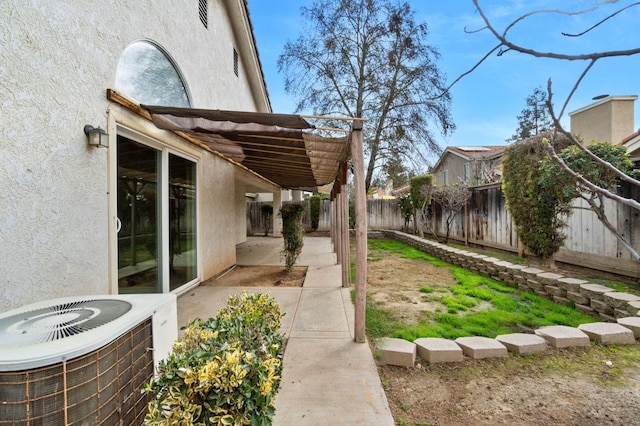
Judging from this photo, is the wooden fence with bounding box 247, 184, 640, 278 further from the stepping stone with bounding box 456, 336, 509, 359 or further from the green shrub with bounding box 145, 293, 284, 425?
the green shrub with bounding box 145, 293, 284, 425

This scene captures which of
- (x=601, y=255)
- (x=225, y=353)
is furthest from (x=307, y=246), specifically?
(x=225, y=353)

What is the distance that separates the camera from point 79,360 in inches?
58.4

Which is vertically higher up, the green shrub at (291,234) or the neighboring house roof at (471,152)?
the neighboring house roof at (471,152)

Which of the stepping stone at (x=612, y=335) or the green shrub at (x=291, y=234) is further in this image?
the green shrub at (x=291, y=234)

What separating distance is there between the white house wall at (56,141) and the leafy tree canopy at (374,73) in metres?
14.3

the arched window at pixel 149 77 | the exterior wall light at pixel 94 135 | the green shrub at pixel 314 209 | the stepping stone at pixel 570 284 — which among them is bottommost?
the stepping stone at pixel 570 284

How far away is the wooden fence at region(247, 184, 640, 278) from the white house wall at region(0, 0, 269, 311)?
7832mm

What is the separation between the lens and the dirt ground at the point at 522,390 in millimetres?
2545

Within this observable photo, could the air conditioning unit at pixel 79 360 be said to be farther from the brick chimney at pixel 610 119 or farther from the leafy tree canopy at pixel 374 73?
the leafy tree canopy at pixel 374 73

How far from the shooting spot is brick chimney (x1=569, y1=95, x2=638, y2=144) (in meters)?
11.6

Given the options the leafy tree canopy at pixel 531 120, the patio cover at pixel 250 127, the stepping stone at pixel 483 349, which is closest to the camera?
the stepping stone at pixel 483 349

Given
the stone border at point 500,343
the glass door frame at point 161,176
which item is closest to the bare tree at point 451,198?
the stone border at point 500,343

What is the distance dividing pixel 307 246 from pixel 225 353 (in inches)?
465

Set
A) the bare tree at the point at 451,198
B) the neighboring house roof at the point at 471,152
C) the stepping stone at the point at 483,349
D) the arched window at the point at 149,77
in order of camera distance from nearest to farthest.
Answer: the stepping stone at the point at 483,349 → the arched window at the point at 149,77 → the bare tree at the point at 451,198 → the neighboring house roof at the point at 471,152
